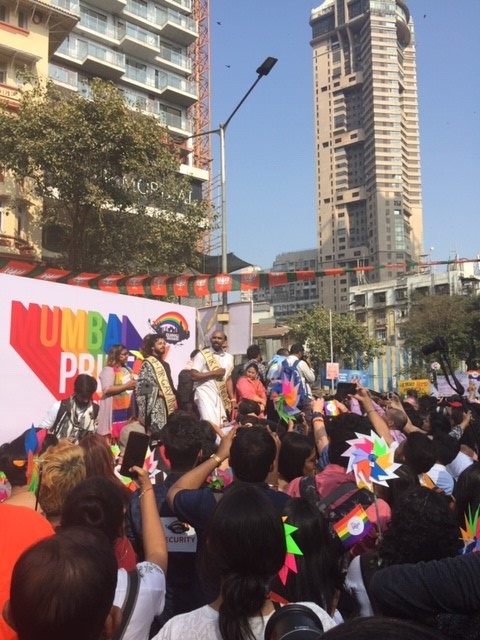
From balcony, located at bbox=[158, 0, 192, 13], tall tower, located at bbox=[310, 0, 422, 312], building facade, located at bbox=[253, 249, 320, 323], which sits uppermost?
tall tower, located at bbox=[310, 0, 422, 312]

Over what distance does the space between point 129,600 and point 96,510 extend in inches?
18.0

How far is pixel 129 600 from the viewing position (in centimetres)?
195

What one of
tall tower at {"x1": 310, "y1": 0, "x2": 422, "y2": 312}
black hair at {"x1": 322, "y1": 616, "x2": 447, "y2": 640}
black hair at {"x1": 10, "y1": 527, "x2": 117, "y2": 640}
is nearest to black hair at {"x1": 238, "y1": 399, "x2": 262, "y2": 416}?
black hair at {"x1": 10, "y1": 527, "x2": 117, "y2": 640}

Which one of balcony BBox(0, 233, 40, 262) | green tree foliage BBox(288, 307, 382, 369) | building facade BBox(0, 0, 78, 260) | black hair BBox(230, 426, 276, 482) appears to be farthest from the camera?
green tree foliage BBox(288, 307, 382, 369)

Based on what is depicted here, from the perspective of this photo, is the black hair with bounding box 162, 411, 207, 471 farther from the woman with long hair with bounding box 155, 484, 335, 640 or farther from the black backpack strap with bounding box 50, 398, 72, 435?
the black backpack strap with bounding box 50, 398, 72, 435

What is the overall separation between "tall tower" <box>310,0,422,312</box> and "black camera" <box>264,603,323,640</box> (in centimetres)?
10865

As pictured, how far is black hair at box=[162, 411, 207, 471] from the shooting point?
126 inches

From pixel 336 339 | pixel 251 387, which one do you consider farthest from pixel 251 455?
pixel 336 339

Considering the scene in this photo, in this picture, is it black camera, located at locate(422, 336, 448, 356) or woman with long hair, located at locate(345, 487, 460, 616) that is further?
black camera, located at locate(422, 336, 448, 356)

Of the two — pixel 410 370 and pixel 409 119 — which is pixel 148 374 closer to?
pixel 410 370

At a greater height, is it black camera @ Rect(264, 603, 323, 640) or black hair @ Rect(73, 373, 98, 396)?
black hair @ Rect(73, 373, 98, 396)

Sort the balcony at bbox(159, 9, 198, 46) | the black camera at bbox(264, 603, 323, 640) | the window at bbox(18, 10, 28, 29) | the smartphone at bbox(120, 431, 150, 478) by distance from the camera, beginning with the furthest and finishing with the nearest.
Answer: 1. the balcony at bbox(159, 9, 198, 46)
2. the window at bbox(18, 10, 28, 29)
3. the smartphone at bbox(120, 431, 150, 478)
4. the black camera at bbox(264, 603, 323, 640)

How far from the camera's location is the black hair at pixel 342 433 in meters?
3.91

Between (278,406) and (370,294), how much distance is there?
229 ft
